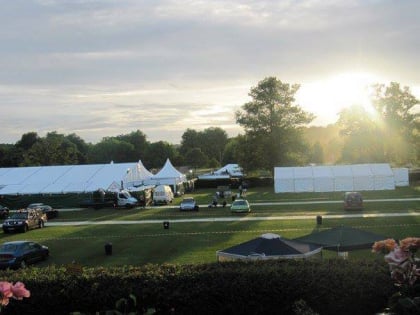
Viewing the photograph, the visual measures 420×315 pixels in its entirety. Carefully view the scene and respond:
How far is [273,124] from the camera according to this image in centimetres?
7375

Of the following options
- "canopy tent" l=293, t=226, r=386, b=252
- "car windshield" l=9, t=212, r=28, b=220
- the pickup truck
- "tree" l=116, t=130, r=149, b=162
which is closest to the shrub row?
"canopy tent" l=293, t=226, r=386, b=252

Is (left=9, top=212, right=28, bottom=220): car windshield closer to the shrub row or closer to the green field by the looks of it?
the green field

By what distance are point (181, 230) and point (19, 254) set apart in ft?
37.9

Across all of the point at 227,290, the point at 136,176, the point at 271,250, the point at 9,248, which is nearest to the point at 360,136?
the point at 136,176

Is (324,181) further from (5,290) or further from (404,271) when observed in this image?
(5,290)

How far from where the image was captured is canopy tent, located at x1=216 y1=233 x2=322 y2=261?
16.0 m

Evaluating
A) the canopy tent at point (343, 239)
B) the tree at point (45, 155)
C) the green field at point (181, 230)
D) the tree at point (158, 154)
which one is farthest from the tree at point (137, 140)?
the canopy tent at point (343, 239)

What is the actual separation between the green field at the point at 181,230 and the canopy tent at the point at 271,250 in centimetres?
565

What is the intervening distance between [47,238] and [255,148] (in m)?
45.0

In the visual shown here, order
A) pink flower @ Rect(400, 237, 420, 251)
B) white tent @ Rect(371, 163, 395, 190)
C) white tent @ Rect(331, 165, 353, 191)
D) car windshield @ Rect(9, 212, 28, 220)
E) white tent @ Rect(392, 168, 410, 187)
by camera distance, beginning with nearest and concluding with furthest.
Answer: pink flower @ Rect(400, 237, 420, 251)
car windshield @ Rect(9, 212, 28, 220)
white tent @ Rect(371, 163, 395, 190)
white tent @ Rect(331, 165, 353, 191)
white tent @ Rect(392, 168, 410, 187)

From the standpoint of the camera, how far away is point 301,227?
31406 mm

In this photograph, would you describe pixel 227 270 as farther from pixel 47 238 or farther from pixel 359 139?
pixel 359 139

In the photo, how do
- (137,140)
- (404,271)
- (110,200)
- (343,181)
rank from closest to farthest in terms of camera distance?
(404,271) < (110,200) < (343,181) < (137,140)

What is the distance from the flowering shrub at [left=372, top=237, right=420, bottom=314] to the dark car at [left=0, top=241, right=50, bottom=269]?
19424mm
